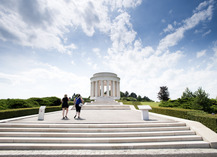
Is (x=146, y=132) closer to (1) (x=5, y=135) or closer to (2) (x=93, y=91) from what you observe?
(1) (x=5, y=135)

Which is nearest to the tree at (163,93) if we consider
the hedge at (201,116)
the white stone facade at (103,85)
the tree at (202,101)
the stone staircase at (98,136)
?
the white stone facade at (103,85)

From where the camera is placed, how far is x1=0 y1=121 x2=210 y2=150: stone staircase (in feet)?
18.1

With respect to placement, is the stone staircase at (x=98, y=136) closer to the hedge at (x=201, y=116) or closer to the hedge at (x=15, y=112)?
the hedge at (x=201, y=116)

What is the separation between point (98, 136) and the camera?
633cm

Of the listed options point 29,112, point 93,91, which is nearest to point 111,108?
point 29,112

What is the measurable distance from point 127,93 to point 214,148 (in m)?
101

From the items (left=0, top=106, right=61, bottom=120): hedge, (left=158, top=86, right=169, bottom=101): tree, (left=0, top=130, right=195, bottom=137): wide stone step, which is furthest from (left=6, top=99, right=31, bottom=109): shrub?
(left=158, top=86, right=169, bottom=101): tree

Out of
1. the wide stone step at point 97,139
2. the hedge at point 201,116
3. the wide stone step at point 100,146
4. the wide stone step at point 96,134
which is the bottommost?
the wide stone step at point 100,146

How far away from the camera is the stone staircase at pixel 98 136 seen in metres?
5.50

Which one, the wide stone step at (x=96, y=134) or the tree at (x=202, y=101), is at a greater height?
the tree at (x=202, y=101)

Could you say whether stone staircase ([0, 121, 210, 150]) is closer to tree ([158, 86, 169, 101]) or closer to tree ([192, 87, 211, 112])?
tree ([192, 87, 211, 112])

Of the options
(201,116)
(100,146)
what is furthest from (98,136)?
(201,116)

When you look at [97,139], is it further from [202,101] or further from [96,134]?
[202,101]

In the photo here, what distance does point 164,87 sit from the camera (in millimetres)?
64875
